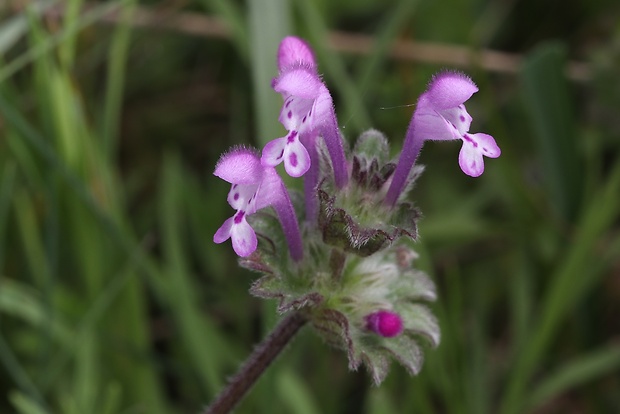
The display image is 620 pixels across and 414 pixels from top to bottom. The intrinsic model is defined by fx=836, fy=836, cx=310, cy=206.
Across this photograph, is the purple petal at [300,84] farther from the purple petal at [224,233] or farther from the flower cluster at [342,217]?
the purple petal at [224,233]

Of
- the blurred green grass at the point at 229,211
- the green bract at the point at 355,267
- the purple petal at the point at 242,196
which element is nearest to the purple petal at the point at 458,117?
the green bract at the point at 355,267

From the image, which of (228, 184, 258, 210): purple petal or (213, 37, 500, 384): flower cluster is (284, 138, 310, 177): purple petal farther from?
(228, 184, 258, 210): purple petal

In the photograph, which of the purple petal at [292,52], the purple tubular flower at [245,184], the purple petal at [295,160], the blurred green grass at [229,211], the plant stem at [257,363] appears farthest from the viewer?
the blurred green grass at [229,211]

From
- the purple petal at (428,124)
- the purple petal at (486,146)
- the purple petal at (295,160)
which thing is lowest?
the purple petal at (295,160)

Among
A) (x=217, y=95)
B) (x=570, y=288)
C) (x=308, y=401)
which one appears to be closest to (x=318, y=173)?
(x=308, y=401)

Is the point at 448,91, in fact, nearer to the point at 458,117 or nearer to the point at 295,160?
the point at 458,117

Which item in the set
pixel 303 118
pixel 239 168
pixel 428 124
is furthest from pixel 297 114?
pixel 428 124

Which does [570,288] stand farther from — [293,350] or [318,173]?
[318,173]
